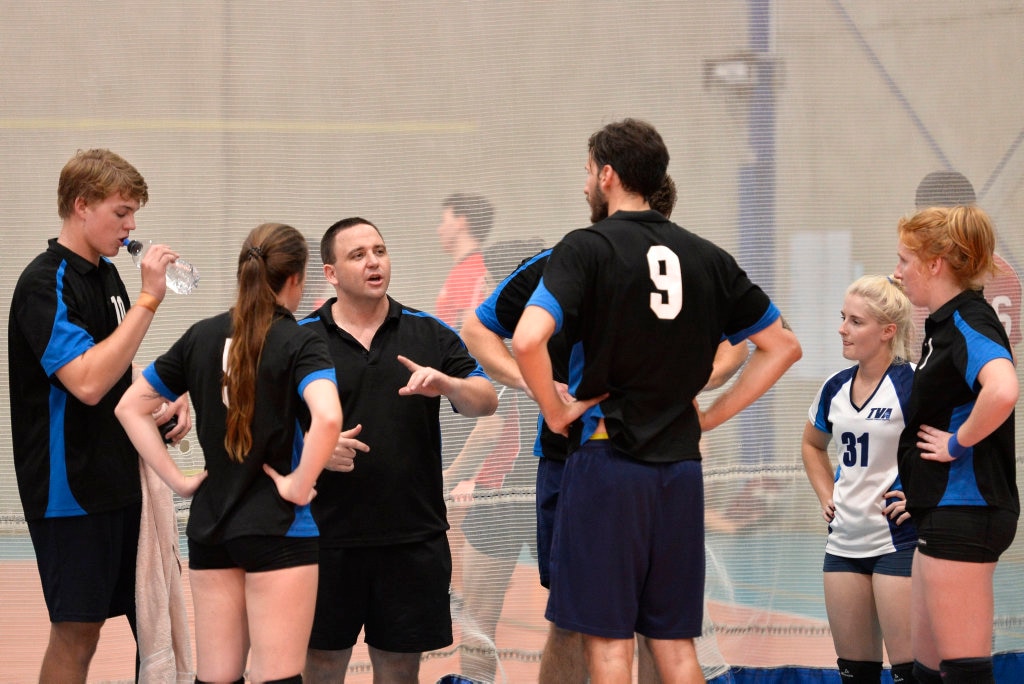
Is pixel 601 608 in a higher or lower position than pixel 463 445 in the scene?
lower

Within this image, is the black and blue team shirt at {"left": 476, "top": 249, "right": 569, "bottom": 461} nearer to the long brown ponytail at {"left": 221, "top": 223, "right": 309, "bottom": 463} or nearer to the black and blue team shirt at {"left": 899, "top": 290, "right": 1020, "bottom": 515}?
the long brown ponytail at {"left": 221, "top": 223, "right": 309, "bottom": 463}

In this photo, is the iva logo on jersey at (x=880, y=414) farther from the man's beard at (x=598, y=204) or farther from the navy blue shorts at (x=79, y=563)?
the navy blue shorts at (x=79, y=563)

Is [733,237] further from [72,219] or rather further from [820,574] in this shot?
[72,219]

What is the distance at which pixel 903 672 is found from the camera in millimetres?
3770

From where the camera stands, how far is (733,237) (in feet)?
15.5

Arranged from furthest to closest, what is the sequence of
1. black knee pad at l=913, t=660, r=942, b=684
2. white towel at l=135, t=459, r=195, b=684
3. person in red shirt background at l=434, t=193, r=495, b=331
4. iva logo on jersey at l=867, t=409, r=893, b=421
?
1. person in red shirt background at l=434, t=193, r=495, b=331
2. iva logo on jersey at l=867, t=409, r=893, b=421
3. white towel at l=135, t=459, r=195, b=684
4. black knee pad at l=913, t=660, r=942, b=684

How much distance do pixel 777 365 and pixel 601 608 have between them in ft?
2.76

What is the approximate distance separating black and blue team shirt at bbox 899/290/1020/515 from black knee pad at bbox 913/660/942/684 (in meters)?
0.47

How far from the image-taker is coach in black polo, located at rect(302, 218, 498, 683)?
11.1ft

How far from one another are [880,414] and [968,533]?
0.74m

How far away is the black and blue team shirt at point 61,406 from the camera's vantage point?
3.34 meters

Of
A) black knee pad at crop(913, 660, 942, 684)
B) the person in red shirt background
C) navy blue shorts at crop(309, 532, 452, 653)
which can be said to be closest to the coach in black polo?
navy blue shorts at crop(309, 532, 452, 653)

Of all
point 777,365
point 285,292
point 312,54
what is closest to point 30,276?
point 285,292

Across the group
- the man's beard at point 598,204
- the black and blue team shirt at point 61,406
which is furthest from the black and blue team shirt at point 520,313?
the black and blue team shirt at point 61,406
